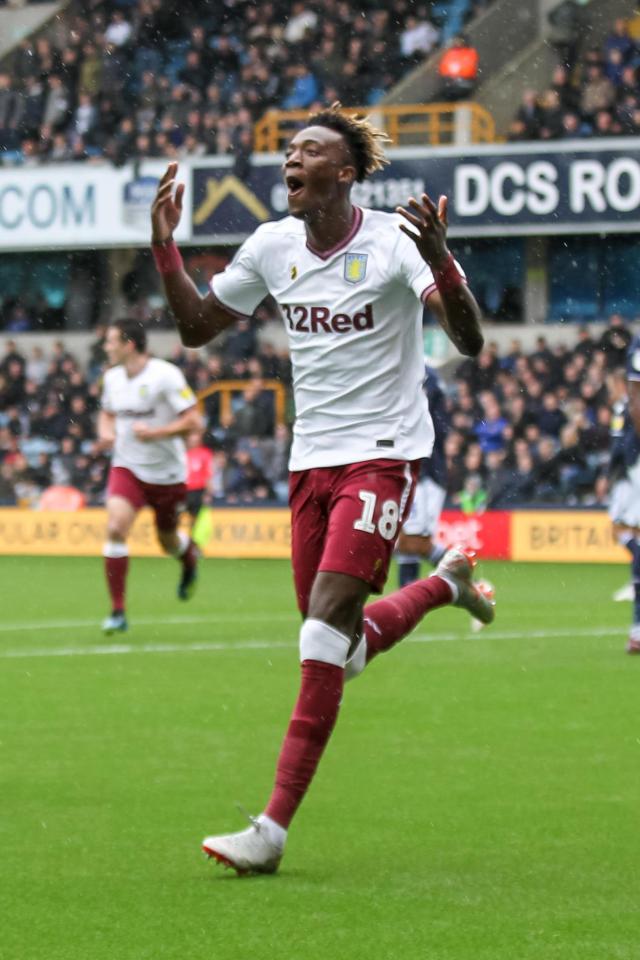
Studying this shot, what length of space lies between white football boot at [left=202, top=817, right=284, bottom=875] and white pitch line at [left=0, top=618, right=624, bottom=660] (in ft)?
20.9

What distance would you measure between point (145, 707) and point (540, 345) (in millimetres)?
15923

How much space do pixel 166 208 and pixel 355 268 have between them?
640mm

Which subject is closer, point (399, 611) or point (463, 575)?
point (399, 611)

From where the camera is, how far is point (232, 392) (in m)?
28.0

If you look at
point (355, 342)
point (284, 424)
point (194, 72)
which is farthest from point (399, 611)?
point (194, 72)

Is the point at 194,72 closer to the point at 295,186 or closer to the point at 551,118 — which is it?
the point at 551,118

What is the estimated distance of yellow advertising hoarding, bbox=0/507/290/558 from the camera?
23.5 m

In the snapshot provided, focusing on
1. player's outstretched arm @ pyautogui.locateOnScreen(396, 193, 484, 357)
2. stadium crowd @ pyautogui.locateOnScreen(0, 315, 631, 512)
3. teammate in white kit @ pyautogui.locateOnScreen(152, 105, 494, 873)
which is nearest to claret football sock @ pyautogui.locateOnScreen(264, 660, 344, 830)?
teammate in white kit @ pyautogui.locateOnScreen(152, 105, 494, 873)

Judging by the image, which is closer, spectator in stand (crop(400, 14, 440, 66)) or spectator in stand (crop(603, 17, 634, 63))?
spectator in stand (crop(603, 17, 634, 63))

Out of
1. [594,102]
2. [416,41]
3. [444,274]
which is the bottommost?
[444,274]

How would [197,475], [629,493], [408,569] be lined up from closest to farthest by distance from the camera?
[629,493], [408,569], [197,475]

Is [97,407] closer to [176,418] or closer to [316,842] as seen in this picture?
[176,418]

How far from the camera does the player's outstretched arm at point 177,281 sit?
6.20 metres

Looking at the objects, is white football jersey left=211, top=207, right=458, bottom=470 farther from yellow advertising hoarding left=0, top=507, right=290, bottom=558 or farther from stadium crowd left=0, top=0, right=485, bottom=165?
stadium crowd left=0, top=0, right=485, bottom=165
